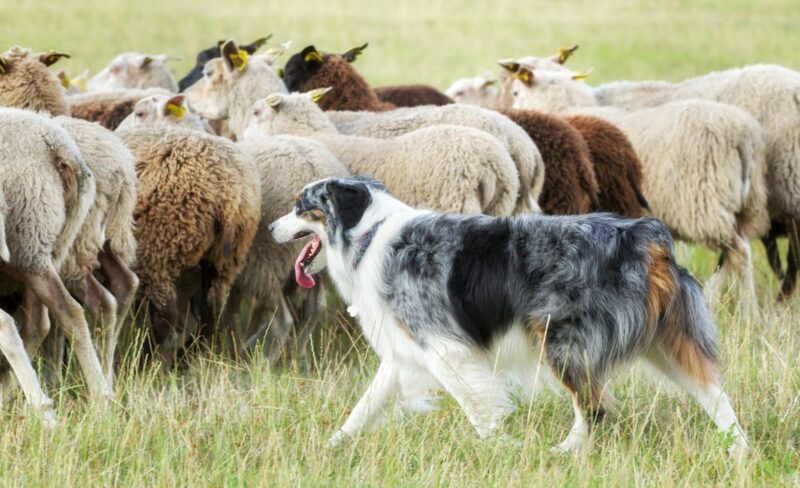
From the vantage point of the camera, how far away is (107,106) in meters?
8.78

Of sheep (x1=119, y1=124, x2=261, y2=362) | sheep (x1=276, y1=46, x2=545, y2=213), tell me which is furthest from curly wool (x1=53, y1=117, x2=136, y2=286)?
sheep (x1=276, y1=46, x2=545, y2=213)

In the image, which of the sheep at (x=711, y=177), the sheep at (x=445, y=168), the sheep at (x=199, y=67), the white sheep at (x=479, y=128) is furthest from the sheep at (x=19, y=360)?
the sheep at (x=199, y=67)

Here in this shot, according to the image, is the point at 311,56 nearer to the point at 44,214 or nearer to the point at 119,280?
the point at 119,280

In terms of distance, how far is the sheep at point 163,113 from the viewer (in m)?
7.93

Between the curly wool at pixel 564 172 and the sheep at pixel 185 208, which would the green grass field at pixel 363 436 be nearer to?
the sheep at pixel 185 208

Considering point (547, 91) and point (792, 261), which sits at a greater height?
point (547, 91)

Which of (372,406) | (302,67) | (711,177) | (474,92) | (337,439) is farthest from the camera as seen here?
(474,92)

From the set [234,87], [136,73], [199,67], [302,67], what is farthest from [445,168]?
[136,73]

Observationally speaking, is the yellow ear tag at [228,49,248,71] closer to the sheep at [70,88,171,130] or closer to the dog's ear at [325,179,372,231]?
the sheep at [70,88,171,130]

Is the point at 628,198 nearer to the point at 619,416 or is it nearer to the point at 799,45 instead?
the point at 619,416

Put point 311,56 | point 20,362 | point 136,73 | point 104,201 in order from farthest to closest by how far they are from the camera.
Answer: point 136,73
point 311,56
point 104,201
point 20,362

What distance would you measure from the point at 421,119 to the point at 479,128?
527 mm

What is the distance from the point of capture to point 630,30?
87.2 feet

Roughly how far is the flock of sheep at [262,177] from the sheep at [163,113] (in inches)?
0.5
